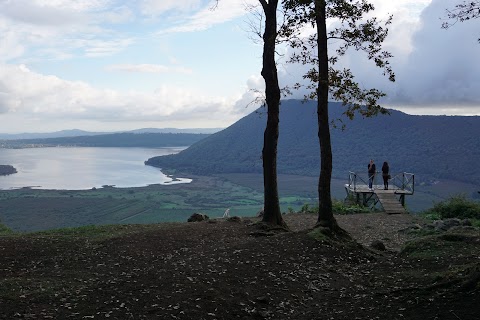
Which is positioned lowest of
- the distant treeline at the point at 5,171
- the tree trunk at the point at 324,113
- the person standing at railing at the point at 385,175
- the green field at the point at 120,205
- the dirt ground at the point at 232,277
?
the green field at the point at 120,205

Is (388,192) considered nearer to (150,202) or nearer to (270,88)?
(270,88)

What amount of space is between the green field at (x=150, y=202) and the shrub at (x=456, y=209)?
45507mm

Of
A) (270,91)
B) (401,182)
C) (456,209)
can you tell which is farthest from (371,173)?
(270,91)

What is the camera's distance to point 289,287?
9570mm

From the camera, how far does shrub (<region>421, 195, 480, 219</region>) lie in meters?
22.0

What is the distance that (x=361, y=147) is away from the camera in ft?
506

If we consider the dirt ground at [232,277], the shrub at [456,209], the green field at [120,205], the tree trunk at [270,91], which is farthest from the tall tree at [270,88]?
the green field at [120,205]

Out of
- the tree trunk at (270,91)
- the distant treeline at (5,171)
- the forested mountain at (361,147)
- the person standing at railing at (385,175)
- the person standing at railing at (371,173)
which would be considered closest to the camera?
the tree trunk at (270,91)

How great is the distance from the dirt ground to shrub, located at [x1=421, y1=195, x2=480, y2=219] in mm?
9033

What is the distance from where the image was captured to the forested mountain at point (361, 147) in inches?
5064

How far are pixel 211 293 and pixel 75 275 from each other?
328 cm

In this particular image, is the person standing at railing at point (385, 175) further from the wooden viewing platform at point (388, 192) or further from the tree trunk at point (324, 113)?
the tree trunk at point (324, 113)

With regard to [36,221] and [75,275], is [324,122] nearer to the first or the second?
[75,275]

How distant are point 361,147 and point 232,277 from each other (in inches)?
5946
